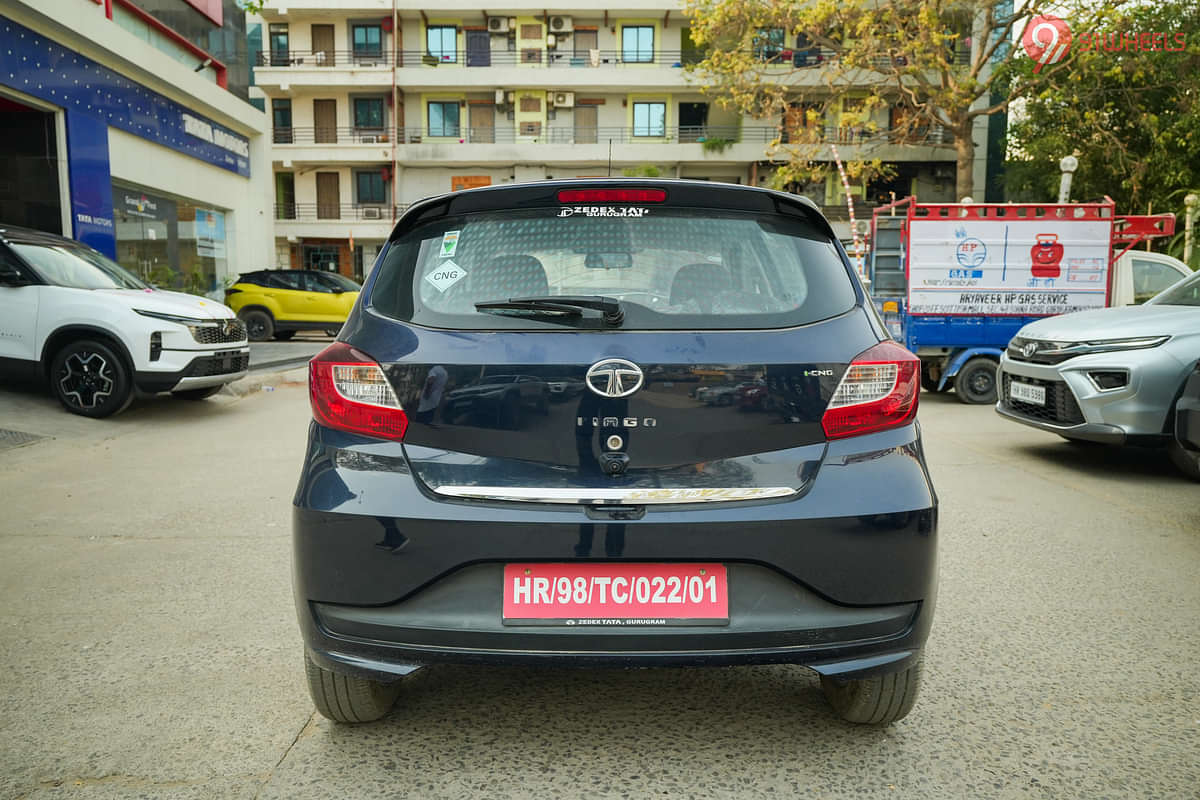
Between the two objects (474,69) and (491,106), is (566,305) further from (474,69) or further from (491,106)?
(491,106)

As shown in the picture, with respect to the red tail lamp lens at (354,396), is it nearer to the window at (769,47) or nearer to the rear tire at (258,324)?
the rear tire at (258,324)

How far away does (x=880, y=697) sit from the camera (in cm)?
268

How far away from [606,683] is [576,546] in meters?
1.08

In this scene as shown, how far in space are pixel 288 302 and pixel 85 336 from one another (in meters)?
11.2

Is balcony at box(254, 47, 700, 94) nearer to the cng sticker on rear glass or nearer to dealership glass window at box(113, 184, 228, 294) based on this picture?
dealership glass window at box(113, 184, 228, 294)

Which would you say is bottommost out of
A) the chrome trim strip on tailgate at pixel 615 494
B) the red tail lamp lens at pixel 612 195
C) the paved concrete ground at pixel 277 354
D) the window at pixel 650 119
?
the paved concrete ground at pixel 277 354

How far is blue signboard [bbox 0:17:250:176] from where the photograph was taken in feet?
42.8

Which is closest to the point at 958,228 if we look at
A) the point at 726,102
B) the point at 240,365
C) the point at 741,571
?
the point at 240,365

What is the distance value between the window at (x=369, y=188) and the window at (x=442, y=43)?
18.1ft

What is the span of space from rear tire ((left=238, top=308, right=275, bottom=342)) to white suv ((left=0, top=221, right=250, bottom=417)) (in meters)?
10.7

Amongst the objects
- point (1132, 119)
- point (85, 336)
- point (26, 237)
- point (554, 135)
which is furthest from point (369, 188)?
point (85, 336)

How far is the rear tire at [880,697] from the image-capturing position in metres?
2.64

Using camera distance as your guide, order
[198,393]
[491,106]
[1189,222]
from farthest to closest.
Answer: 1. [491,106]
2. [1189,222]
3. [198,393]

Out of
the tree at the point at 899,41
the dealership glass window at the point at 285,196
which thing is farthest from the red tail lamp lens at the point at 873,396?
the dealership glass window at the point at 285,196
